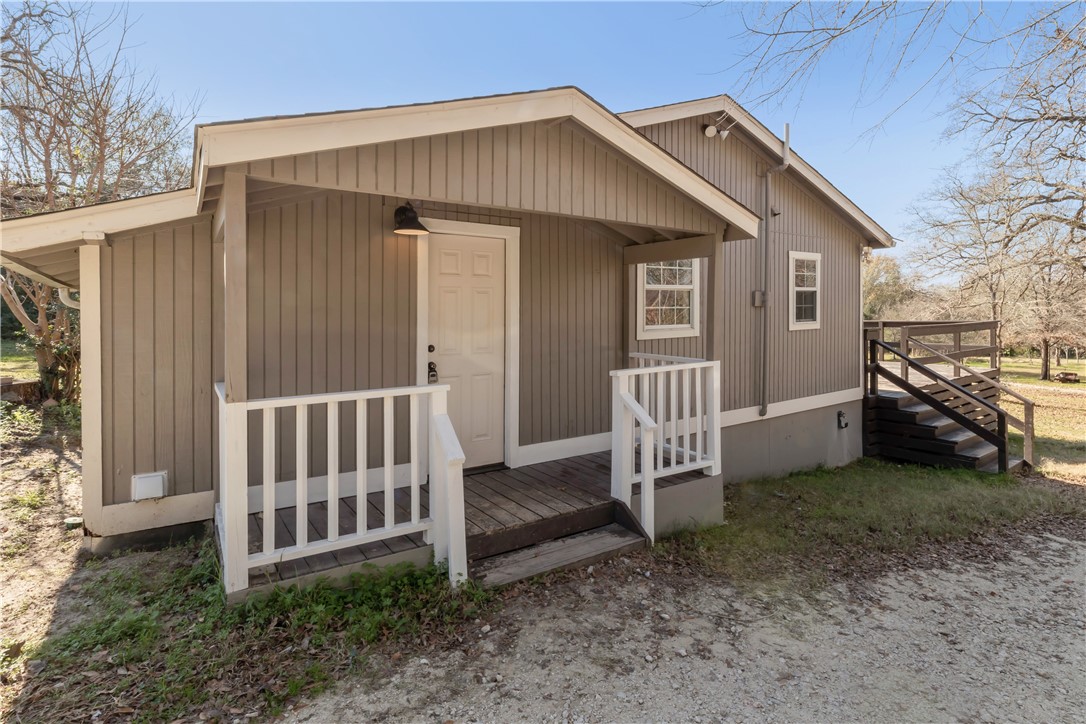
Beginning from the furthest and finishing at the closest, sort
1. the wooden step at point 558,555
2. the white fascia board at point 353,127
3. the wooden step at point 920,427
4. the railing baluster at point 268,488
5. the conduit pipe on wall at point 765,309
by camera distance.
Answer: the wooden step at point 920,427, the conduit pipe on wall at point 765,309, the wooden step at point 558,555, the railing baluster at point 268,488, the white fascia board at point 353,127

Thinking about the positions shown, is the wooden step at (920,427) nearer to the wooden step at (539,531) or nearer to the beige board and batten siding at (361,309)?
the beige board and batten siding at (361,309)

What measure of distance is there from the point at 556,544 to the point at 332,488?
151 centimetres

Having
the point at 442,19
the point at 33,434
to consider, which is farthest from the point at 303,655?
the point at 33,434

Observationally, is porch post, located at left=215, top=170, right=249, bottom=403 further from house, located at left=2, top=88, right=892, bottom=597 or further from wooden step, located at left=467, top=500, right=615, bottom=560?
wooden step, located at left=467, top=500, right=615, bottom=560

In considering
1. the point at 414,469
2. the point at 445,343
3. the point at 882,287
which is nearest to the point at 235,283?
the point at 414,469

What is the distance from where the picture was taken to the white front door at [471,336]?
468 cm

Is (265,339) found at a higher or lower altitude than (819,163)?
lower

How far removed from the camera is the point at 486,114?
330 centimetres

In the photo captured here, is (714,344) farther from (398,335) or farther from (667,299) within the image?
(398,335)

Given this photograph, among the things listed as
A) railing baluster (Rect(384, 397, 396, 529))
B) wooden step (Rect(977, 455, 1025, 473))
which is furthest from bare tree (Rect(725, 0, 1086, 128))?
wooden step (Rect(977, 455, 1025, 473))

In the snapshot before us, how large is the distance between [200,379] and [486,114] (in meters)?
2.61

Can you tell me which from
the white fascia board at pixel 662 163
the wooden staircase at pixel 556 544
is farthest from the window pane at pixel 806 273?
the wooden staircase at pixel 556 544

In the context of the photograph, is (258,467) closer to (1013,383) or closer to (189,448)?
(189,448)

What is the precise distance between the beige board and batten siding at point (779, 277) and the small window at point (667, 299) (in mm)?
474
